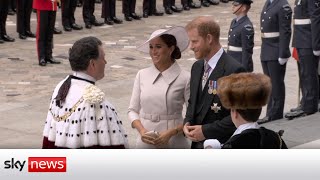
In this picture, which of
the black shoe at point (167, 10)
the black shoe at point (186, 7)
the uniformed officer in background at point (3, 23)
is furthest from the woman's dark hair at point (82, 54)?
the black shoe at point (186, 7)

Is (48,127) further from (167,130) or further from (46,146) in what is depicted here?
(167,130)

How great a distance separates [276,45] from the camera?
9.16 meters

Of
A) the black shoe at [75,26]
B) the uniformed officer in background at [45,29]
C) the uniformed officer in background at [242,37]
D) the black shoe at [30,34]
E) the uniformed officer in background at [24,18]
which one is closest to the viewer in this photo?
the uniformed officer in background at [242,37]

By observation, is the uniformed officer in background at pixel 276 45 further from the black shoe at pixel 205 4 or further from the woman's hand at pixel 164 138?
the black shoe at pixel 205 4

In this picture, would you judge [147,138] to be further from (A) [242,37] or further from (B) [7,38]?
(B) [7,38]

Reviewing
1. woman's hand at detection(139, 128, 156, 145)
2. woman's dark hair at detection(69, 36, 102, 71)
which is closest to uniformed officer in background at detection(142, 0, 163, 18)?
woman's hand at detection(139, 128, 156, 145)

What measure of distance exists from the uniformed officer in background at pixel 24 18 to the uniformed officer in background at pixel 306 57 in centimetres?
596

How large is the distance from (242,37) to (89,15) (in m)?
7.04

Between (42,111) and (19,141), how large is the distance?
1246mm

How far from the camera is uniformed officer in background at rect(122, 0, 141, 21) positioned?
16.3m

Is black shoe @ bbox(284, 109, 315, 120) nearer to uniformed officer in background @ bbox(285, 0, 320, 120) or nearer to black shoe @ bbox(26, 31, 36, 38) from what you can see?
uniformed officer in background @ bbox(285, 0, 320, 120)

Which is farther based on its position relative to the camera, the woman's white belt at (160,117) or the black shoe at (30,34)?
the black shoe at (30,34)

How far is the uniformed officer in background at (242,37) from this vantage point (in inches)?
347

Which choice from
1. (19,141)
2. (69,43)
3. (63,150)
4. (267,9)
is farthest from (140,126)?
(69,43)
